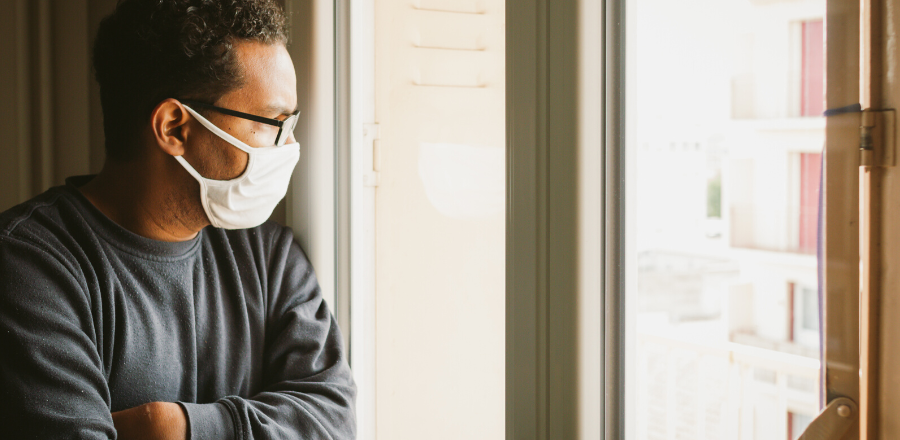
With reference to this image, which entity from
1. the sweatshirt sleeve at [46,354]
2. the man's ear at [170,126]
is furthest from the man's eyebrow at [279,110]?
the sweatshirt sleeve at [46,354]

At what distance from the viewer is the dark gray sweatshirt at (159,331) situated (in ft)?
2.50

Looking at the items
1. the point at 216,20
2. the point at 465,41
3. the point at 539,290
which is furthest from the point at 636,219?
the point at 216,20

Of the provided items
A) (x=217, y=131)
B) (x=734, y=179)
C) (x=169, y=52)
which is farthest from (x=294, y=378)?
(x=734, y=179)

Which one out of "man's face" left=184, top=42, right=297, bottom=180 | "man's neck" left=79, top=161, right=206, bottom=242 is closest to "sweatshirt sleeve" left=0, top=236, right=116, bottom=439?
"man's neck" left=79, top=161, right=206, bottom=242

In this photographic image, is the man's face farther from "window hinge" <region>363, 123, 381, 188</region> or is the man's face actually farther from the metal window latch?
the metal window latch

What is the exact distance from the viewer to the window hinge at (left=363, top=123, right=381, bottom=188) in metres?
1.30

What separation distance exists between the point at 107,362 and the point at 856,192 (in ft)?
3.27

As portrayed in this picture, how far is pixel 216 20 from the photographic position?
0.92 m

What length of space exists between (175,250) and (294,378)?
31cm

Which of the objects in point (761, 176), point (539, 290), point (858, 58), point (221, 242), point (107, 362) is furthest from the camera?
point (221, 242)

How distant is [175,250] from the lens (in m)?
0.99

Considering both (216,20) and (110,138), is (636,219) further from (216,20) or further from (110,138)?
(110,138)

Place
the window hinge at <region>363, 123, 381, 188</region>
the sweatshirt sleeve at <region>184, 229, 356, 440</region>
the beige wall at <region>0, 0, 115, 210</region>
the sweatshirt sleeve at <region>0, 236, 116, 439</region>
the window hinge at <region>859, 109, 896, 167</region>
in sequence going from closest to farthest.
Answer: the window hinge at <region>859, 109, 896, 167</region> → the sweatshirt sleeve at <region>0, 236, 116, 439</region> → the sweatshirt sleeve at <region>184, 229, 356, 440</region> → the window hinge at <region>363, 123, 381, 188</region> → the beige wall at <region>0, 0, 115, 210</region>

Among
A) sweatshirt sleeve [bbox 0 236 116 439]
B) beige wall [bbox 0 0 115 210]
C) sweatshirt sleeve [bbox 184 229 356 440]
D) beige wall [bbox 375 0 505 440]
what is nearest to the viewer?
sweatshirt sleeve [bbox 0 236 116 439]
